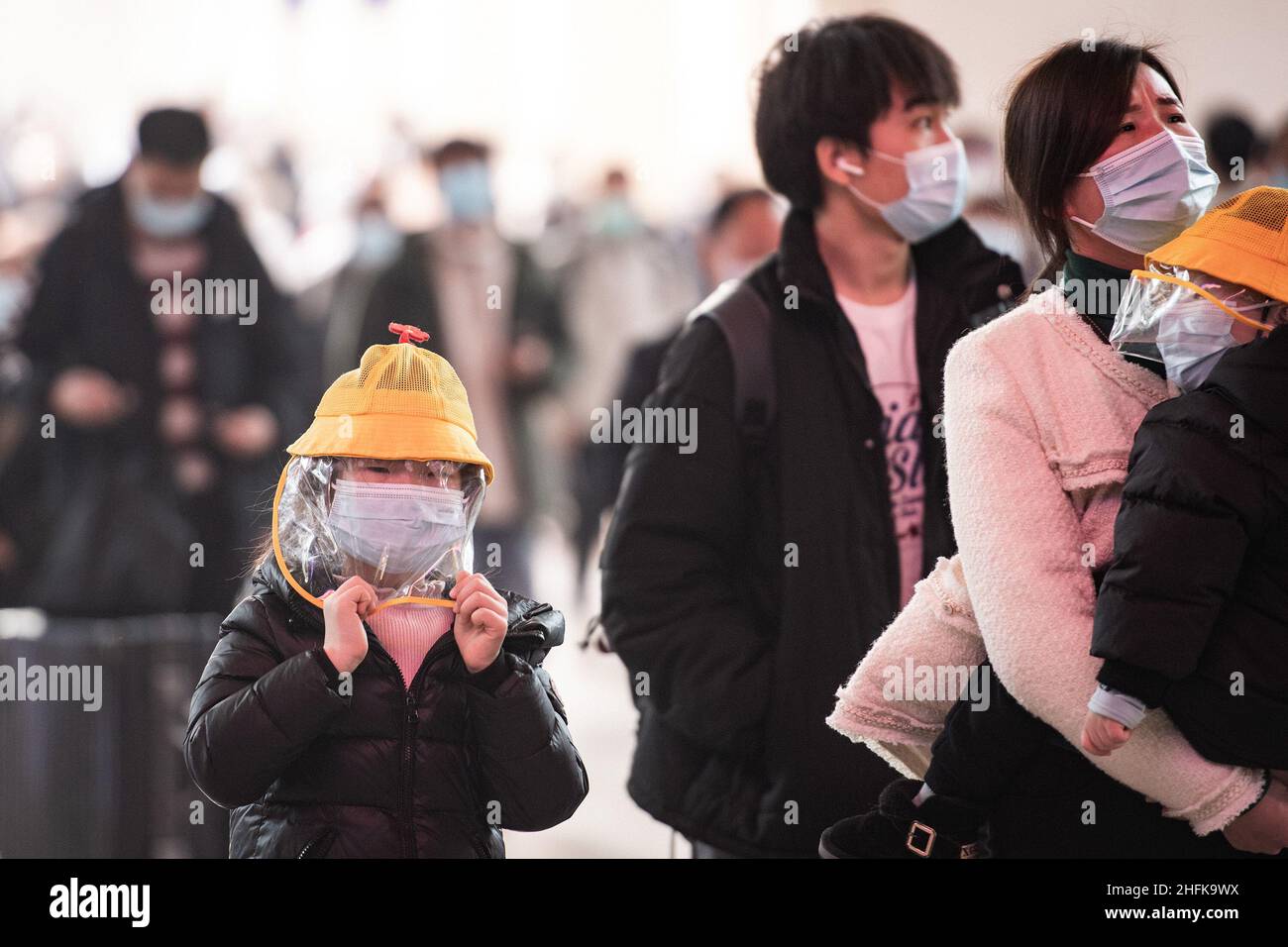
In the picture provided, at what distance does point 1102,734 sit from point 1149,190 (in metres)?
0.88

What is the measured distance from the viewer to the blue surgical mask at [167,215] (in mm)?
4508

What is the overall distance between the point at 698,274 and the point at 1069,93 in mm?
4574

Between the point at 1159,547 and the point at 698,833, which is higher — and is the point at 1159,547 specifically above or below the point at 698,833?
above

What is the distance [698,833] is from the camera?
2.96m

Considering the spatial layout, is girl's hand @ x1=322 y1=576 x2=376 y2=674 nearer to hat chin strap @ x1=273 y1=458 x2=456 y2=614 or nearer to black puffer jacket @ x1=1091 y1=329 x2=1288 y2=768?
hat chin strap @ x1=273 y1=458 x2=456 y2=614

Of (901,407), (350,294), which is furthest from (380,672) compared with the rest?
(350,294)

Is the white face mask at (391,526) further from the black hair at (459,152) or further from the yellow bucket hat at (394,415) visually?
the black hair at (459,152)

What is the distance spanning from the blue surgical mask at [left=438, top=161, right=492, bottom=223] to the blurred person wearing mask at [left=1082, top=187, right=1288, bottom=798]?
408 cm

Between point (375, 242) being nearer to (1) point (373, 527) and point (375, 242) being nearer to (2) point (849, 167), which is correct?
(2) point (849, 167)

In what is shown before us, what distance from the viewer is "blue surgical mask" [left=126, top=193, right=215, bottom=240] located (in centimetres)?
451

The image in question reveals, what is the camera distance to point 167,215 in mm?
4531
